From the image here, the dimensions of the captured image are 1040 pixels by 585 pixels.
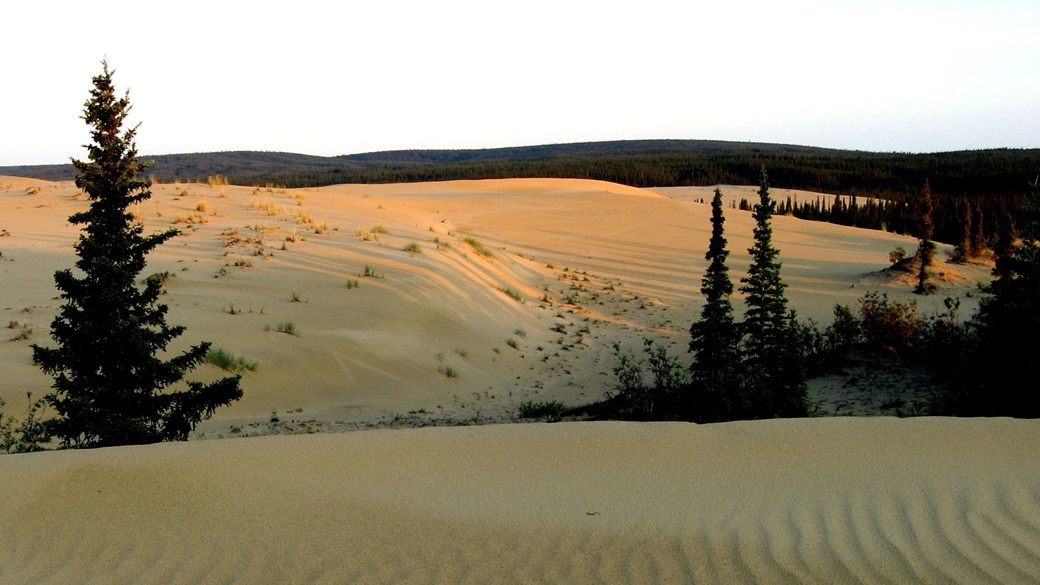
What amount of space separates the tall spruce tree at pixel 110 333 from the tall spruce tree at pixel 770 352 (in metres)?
5.10

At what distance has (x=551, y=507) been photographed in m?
4.15

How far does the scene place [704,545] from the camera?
11.7 ft

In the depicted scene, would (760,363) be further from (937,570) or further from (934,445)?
(937,570)

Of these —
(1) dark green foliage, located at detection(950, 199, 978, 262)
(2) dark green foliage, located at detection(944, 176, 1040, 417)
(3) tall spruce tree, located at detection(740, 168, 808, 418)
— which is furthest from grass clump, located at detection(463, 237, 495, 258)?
(2) dark green foliage, located at detection(944, 176, 1040, 417)

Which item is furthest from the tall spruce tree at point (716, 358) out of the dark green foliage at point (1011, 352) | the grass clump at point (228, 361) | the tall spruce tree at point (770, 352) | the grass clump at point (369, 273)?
the grass clump at point (369, 273)

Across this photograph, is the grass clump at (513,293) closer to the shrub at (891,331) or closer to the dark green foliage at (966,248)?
the shrub at (891,331)

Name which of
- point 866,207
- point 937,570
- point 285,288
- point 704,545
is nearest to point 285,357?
point 285,288

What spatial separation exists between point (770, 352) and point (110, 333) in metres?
6.48

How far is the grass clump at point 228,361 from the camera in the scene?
31.9 ft

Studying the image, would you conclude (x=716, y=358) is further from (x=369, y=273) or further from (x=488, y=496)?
(x=369, y=273)

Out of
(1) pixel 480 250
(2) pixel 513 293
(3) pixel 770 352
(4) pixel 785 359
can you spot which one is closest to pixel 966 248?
(2) pixel 513 293

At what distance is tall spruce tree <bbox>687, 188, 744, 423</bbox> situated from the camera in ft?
25.6

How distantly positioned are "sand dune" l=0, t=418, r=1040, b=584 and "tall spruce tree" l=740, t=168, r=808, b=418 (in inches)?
82.6

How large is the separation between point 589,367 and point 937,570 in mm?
9999
